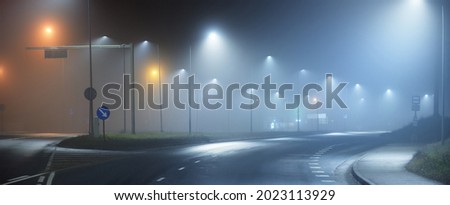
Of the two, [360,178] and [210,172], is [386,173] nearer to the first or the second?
[360,178]

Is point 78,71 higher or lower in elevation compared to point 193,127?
higher

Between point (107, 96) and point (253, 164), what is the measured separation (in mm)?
34450

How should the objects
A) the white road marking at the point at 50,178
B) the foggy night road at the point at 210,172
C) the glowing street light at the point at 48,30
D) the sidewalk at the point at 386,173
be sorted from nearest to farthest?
the sidewalk at the point at 386,173, the white road marking at the point at 50,178, the foggy night road at the point at 210,172, the glowing street light at the point at 48,30

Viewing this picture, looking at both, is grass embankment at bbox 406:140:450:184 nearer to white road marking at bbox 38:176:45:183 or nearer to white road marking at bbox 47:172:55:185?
white road marking at bbox 47:172:55:185

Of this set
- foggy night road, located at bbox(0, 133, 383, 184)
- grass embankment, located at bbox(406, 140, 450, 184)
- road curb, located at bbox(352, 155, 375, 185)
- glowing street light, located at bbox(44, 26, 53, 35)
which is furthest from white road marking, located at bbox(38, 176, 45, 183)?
glowing street light, located at bbox(44, 26, 53, 35)

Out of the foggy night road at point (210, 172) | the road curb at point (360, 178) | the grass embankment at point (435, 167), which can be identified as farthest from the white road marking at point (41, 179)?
the grass embankment at point (435, 167)

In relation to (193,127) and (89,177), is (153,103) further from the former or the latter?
(89,177)

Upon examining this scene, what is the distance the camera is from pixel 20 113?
63.1 metres

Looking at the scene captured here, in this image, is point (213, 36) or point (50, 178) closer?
point (50, 178)

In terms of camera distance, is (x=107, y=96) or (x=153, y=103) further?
(x=153, y=103)

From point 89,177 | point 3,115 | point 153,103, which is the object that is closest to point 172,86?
point 153,103

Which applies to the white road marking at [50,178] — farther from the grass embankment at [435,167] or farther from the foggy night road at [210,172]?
the grass embankment at [435,167]

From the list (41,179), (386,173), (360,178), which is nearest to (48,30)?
(41,179)

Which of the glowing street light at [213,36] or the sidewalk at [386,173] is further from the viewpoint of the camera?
the glowing street light at [213,36]
